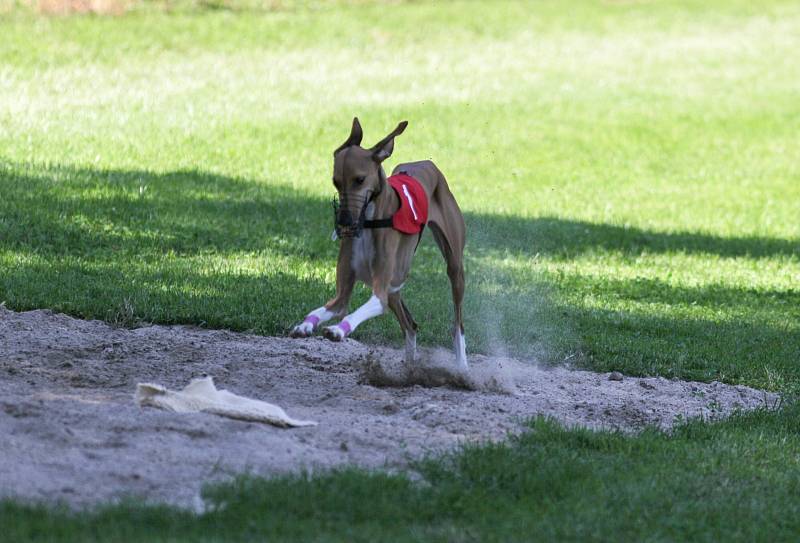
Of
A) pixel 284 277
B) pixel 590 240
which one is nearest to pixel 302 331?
pixel 284 277

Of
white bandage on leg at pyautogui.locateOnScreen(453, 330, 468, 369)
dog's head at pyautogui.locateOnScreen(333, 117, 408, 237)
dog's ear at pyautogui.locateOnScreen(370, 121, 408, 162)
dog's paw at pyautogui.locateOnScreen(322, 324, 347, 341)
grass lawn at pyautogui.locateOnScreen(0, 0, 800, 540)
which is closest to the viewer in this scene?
grass lawn at pyautogui.locateOnScreen(0, 0, 800, 540)

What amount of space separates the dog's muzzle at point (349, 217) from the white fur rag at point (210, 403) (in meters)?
1.10

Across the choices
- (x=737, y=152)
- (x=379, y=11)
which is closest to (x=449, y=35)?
(x=379, y=11)

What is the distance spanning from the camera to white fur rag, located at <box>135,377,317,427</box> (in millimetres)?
6984

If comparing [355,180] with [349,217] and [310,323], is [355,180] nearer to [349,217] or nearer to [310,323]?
[349,217]

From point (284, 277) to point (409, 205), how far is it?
3.88m

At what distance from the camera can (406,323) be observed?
9.05m

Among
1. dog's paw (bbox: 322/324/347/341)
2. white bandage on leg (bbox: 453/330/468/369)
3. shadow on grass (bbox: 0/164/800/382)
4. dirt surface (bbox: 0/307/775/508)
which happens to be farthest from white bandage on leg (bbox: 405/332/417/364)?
dog's paw (bbox: 322/324/347/341)

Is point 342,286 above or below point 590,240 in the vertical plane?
above

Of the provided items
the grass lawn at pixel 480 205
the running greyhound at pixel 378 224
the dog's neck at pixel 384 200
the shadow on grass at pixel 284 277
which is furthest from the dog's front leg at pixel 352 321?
the shadow on grass at pixel 284 277

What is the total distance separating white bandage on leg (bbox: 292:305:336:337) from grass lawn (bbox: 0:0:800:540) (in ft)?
3.93

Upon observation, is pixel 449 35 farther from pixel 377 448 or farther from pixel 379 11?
pixel 377 448

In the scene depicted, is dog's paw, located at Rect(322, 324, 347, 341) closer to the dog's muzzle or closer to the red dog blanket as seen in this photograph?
the dog's muzzle

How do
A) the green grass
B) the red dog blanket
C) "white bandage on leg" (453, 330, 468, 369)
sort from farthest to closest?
1. "white bandage on leg" (453, 330, 468, 369)
2. the red dog blanket
3. the green grass
